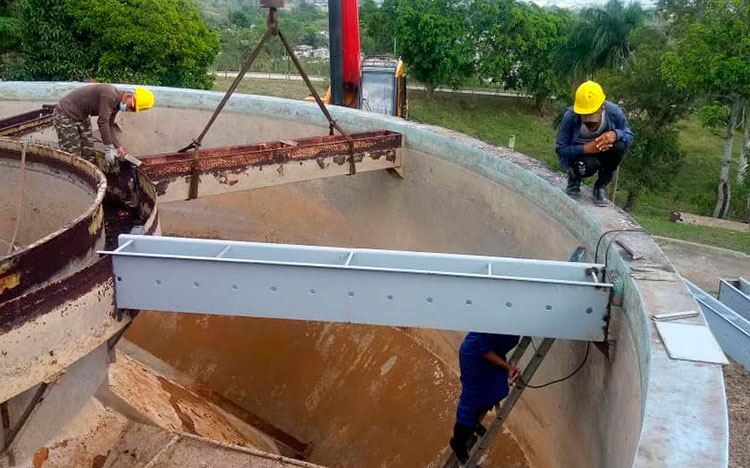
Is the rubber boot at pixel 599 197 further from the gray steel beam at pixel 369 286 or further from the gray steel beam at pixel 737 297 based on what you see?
the gray steel beam at pixel 737 297

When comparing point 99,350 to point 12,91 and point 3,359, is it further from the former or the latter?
point 12,91

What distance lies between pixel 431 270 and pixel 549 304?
30.3 inches

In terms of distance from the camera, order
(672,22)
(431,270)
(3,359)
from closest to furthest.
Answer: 1. (3,359)
2. (431,270)
3. (672,22)

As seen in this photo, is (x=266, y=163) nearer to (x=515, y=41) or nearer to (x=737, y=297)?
(x=737, y=297)

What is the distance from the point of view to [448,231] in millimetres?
7699

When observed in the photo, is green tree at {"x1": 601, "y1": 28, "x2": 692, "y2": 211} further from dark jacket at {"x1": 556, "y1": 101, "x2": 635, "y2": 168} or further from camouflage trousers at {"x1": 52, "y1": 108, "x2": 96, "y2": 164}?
camouflage trousers at {"x1": 52, "y1": 108, "x2": 96, "y2": 164}

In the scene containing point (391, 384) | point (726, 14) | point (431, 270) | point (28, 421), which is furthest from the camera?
point (726, 14)

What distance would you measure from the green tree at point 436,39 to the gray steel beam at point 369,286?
28786 millimetres

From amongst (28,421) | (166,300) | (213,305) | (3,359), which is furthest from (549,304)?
(28,421)

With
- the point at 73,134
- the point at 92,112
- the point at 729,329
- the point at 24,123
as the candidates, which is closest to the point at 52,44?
the point at 24,123

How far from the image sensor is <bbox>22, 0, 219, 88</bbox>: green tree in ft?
70.6

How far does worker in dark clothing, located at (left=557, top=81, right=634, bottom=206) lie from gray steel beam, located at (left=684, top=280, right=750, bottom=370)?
2.06 m

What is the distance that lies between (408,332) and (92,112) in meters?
4.41

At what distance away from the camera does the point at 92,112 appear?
708 cm
